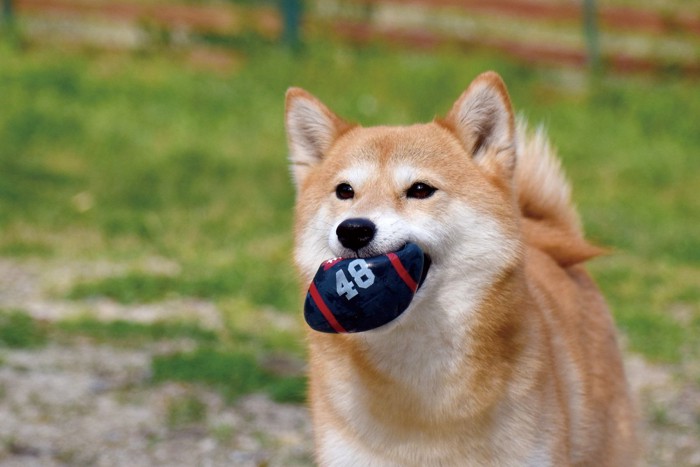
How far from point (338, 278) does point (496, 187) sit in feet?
1.87

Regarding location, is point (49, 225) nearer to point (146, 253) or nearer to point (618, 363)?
point (146, 253)

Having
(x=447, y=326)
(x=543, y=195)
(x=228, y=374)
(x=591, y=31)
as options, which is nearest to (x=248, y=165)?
(x=228, y=374)

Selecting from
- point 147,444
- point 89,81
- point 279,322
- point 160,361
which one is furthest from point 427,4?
point 147,444

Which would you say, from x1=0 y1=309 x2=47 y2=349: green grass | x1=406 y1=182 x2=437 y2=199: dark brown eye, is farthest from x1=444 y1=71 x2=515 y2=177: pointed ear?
x1=0 y1=309 x2=47 y2=349: green grass

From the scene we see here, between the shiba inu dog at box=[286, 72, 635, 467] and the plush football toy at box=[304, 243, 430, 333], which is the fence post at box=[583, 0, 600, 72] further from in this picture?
the plush football toy at box=[304, 243, 430, 333]

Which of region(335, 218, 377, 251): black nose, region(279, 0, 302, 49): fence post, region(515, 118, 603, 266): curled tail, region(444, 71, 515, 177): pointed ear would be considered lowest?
region(279, 0, 302, 49): fence post

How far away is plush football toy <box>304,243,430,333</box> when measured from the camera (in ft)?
9.18

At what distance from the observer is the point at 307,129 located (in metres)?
3.50

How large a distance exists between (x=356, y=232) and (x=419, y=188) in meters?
0.32

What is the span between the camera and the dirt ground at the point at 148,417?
4152mm

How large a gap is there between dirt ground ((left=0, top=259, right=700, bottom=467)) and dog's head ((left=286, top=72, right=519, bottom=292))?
1165mm

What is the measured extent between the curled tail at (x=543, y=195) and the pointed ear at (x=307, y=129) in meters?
0.75

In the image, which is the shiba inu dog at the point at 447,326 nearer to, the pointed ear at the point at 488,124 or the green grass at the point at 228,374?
the pointed ear at the point at 488,124

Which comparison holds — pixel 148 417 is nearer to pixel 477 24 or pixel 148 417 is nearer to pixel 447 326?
pixel 447 326
